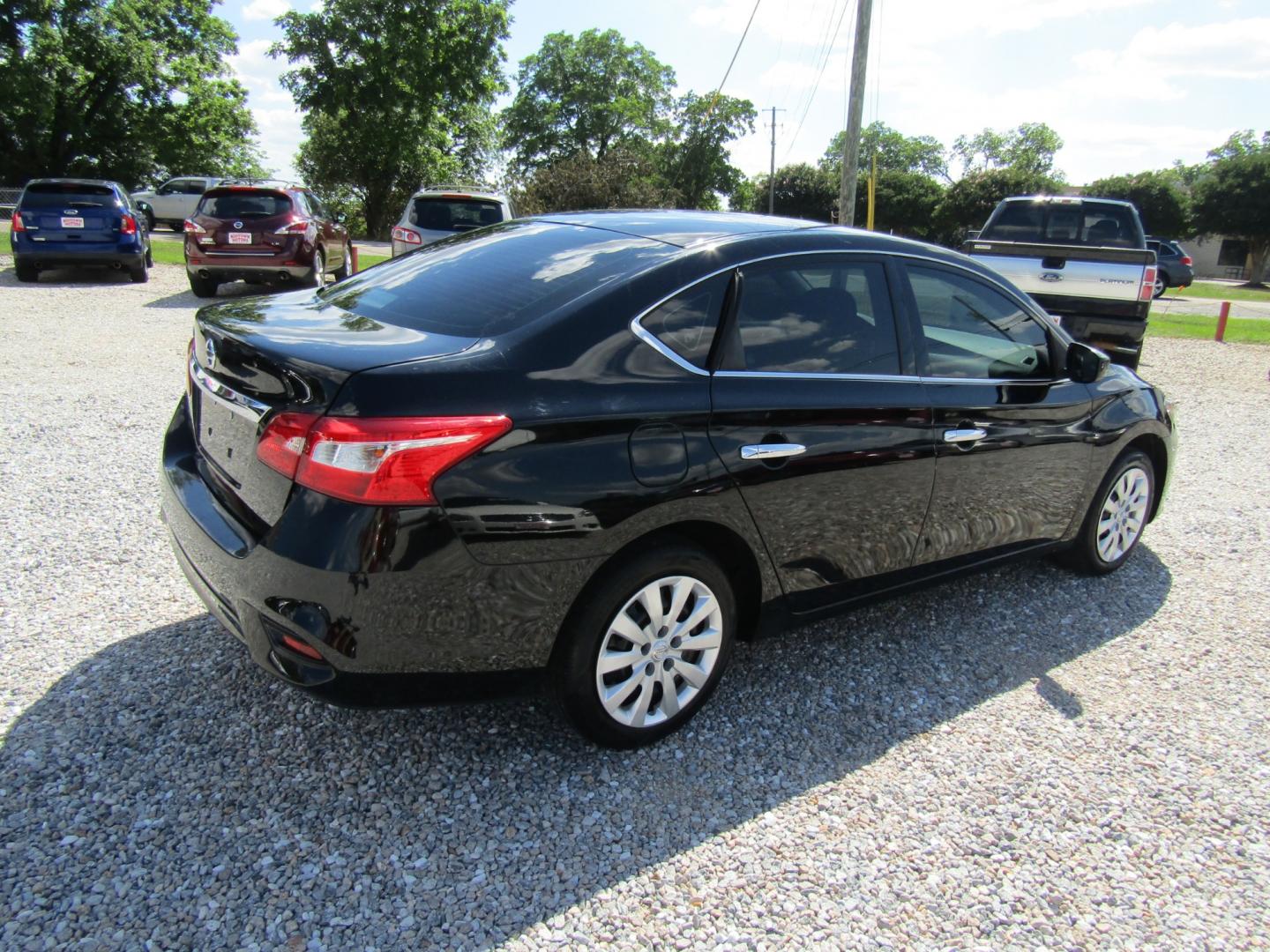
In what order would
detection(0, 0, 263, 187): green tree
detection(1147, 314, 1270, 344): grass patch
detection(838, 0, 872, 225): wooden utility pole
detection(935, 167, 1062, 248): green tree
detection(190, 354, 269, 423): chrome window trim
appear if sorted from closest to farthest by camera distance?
detection(190, 354, 269, 423): chrome window trim, detection(1147, 314, 1270, 344): grass patch, detection(838, 0, 872, 225): wooden utility pole, detection(0, 0, 263, 187): green tree, detection(935, 167, 1062, 248): green tree

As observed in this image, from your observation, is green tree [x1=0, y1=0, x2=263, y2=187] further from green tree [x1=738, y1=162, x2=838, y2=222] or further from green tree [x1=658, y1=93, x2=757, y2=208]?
green tree [x1=738, y1=162, x2=838, y2=222]

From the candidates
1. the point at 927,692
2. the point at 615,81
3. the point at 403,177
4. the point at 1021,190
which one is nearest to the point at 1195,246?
the point at 1021,190

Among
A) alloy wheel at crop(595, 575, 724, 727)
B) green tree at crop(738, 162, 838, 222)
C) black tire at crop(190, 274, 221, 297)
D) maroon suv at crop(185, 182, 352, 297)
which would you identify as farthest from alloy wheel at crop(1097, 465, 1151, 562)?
green tree at crop(738, 162, 838, 222)

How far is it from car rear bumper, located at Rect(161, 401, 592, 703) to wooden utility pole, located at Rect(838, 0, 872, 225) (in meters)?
16.3

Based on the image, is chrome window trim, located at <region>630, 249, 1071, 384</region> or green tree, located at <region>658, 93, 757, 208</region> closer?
chrome window trim, located at <region>630, 249, 1071, 384</region>

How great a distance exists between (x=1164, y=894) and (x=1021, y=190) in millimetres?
61077

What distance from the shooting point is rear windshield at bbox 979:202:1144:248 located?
10.9m

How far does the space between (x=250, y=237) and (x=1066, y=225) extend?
35.3 ft

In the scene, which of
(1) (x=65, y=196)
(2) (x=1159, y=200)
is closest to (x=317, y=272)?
(1) (x=65, y=196)

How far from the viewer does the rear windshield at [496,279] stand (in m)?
2.75

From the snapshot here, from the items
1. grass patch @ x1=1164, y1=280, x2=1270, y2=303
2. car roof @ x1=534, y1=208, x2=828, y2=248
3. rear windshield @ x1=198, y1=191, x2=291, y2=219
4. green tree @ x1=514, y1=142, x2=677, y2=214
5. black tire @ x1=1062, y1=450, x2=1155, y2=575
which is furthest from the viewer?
grass patch @ x1=1164, y1=280, x2=1270, y2=303

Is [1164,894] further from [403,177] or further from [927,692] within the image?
[403,177]

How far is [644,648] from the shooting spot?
110 inches

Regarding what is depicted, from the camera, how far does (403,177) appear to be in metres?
39.8
